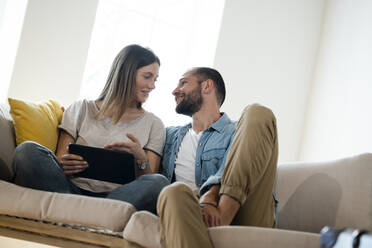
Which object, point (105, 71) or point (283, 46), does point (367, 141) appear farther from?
point (105, 71)

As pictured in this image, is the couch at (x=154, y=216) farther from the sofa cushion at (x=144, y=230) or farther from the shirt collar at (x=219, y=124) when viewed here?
the shirt collar at (x=219, y=124)

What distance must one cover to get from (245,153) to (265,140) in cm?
9

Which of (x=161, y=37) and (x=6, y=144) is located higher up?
(x=161, y=37)

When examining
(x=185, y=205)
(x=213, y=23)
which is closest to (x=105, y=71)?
(x=213, y=23)

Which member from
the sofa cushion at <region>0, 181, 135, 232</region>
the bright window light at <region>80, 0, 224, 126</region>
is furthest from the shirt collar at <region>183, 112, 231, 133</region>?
the bright window light at <region>80, 0, 224, 126</region>

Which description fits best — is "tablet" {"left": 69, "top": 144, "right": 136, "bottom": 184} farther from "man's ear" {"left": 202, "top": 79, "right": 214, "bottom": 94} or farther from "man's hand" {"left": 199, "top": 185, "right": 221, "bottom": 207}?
"man's ear" {"left": 202, "top": 79, "right": 214, "bottom": 94}

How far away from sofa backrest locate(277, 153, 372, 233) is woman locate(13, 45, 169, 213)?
0.59 metres

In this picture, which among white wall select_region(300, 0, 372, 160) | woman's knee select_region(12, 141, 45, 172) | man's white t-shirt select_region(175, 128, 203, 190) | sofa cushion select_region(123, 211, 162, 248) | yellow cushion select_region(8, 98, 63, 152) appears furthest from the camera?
white wall select_region(300, 0, 372, 160)

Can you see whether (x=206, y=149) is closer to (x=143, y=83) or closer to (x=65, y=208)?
(x=143, y=83)

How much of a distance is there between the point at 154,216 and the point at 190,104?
1058 mm

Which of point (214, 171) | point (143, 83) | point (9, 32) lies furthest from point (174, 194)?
point (9, 32)

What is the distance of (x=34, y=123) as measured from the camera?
6.29 ft

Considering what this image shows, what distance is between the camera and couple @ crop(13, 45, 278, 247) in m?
1.33

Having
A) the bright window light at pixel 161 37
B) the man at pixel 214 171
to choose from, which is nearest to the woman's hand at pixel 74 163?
the man at pixel 214 171
